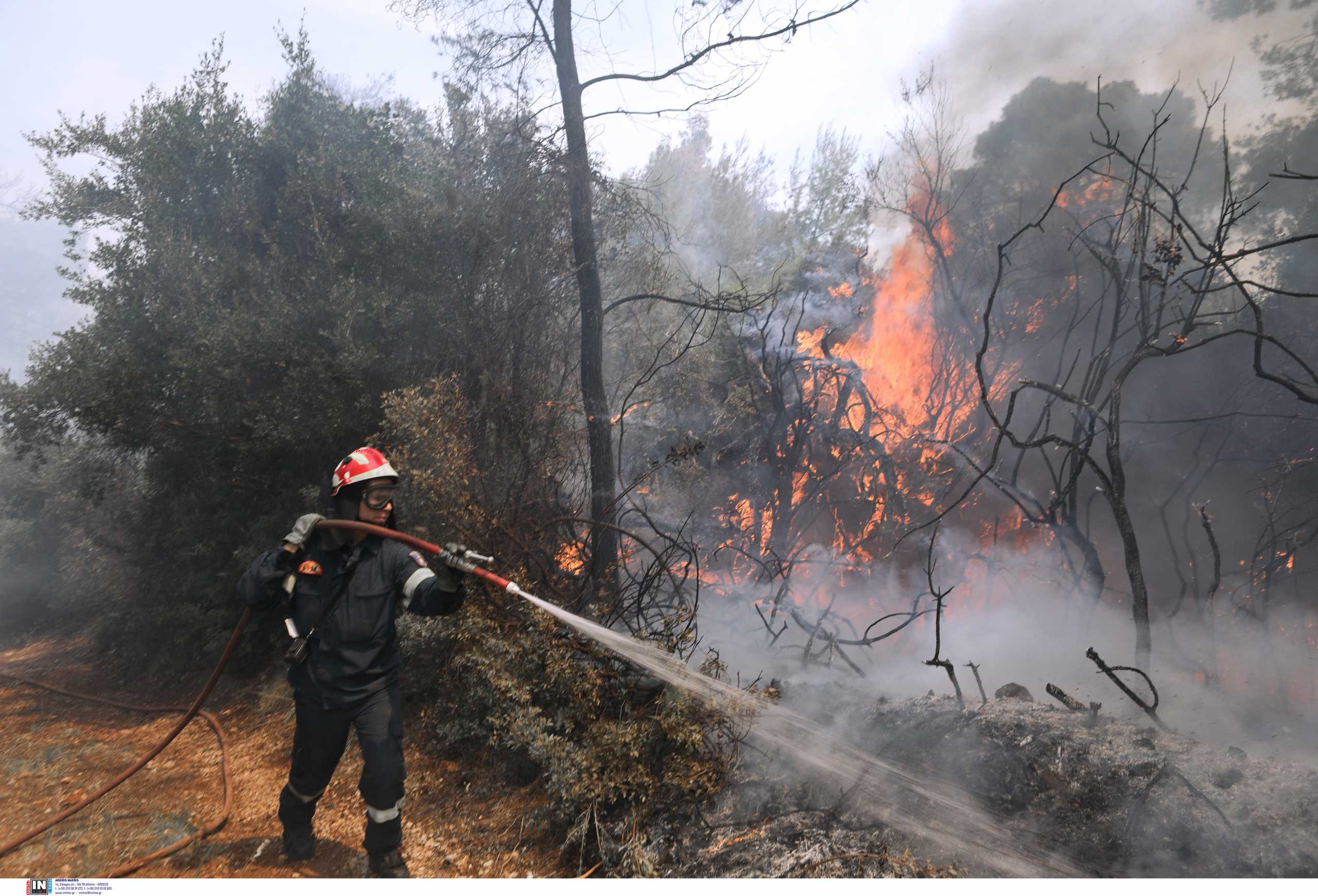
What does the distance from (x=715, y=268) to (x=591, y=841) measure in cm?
1669


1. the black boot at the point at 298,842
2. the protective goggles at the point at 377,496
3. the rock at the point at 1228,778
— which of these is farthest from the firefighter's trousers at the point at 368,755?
the rock at the point at 1228,778

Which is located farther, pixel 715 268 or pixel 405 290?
pixel 715 268

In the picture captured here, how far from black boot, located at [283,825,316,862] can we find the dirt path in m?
0.06

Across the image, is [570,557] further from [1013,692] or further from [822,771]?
[1013,692]

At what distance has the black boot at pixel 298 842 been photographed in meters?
4.04

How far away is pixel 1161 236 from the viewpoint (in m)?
11.7

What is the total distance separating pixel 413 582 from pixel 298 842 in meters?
1.78

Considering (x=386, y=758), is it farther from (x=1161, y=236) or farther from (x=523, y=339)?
(x=1161, y=236)

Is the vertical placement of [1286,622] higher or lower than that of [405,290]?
lower

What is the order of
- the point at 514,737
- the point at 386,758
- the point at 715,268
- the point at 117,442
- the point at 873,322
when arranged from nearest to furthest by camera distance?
the point at 386,758
the point at 514,737
the point at 117,442
the point at 873,322
the point at 715,268

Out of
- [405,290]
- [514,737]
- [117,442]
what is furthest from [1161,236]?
[117,442]

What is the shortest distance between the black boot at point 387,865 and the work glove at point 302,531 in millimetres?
1771

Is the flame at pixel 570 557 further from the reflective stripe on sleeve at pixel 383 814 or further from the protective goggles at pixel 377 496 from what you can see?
the reflective stripe on sleeve at pixel 383 814

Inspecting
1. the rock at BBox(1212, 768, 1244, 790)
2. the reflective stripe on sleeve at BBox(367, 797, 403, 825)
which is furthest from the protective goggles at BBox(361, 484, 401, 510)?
the rock at BBox(1212, 768, 1244, 790)
